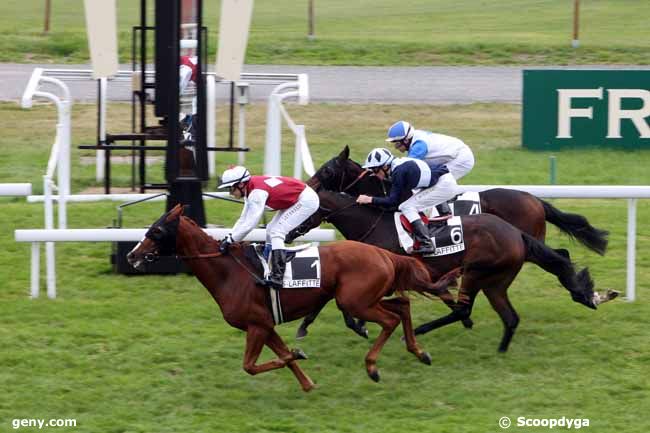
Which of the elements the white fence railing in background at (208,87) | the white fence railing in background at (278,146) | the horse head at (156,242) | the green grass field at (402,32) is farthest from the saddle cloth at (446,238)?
the green grass field at (402,32)

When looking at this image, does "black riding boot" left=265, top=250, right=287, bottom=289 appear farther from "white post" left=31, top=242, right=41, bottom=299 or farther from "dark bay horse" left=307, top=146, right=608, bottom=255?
"white post" left=31, top=242, right=41, bottom=299

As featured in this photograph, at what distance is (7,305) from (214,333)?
1.66m

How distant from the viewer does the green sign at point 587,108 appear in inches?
585

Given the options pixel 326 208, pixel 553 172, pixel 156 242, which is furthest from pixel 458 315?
pixel 553 172

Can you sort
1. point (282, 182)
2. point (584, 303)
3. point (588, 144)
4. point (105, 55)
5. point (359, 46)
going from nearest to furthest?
point (282, 182) → point (584, 303) → point (105, 55) → point (588, 144) → point (359, 46)

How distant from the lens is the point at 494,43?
2341 centimetres

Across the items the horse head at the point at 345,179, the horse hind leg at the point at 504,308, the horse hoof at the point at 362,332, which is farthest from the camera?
the horse head at the point at 345,179

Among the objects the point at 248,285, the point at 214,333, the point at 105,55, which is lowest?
the point at 214,333

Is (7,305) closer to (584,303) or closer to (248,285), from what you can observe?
(248,285)

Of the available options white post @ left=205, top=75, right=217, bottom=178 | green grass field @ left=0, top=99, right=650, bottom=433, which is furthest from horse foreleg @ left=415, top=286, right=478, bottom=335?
white post @ left=205, top=75, right=217, bottom=178

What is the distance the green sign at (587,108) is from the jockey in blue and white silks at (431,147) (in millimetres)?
5731

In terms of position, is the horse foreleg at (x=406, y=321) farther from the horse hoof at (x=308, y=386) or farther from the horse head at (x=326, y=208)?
the horse head at (x=326, y=208)

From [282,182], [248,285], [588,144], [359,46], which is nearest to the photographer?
[248,285]

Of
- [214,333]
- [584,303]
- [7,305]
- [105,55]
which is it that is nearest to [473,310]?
[584,303]
